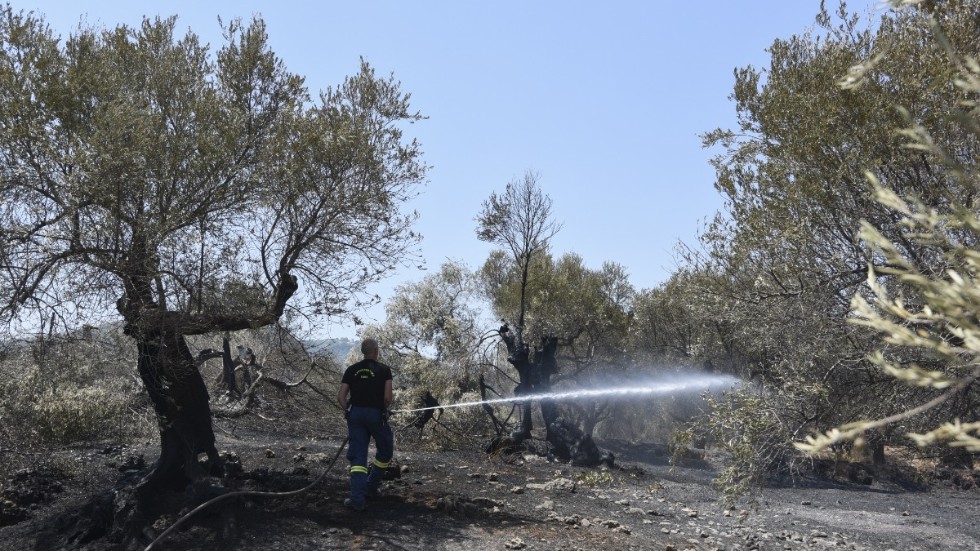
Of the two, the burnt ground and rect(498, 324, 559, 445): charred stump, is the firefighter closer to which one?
the burnt ground

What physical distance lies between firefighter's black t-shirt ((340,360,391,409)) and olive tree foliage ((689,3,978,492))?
4.21 metres

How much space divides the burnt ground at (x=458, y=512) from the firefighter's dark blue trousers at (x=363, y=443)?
35 cm

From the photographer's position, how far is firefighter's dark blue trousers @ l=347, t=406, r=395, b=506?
9.46 m

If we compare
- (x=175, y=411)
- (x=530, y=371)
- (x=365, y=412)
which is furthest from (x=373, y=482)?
(x=530, y=371)

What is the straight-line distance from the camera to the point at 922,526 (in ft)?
45.4

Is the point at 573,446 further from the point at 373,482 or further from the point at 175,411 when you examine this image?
the point at 175,411

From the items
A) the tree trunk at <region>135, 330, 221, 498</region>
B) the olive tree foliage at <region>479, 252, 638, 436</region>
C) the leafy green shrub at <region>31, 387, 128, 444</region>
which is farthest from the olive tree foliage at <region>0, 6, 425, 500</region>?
the olive tree foliage at <region>479, 252, 638, 436</region>

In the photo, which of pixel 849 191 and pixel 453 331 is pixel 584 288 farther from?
pixel 849 191

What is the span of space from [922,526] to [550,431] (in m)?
8.20

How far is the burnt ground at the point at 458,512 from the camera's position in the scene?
8.61m

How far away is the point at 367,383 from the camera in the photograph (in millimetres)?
9703

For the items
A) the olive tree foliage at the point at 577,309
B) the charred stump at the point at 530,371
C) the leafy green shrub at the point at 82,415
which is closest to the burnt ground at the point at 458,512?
the leafy green shrub at the point at 82,415

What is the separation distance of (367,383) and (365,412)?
0.37 metres

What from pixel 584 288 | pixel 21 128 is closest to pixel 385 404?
pixel 21 128
